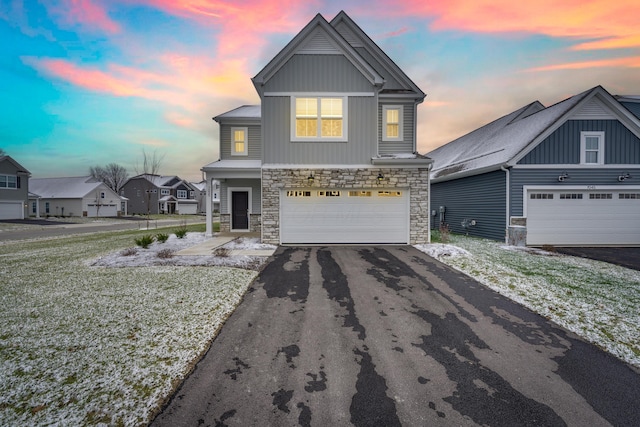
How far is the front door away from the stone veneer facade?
468 cm

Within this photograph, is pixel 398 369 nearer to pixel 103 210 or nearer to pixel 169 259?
pixel 169 259

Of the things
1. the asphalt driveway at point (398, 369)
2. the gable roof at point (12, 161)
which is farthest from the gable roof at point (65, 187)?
the asphalt driveway at point (398, 369)

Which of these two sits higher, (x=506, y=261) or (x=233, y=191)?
(x=233, y=191)

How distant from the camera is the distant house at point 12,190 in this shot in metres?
28.3

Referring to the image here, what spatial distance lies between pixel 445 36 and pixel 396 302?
51.7 feet

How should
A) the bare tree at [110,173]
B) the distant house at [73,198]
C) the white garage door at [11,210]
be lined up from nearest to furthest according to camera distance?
the white garage door at [11,210] < the distant house at [73,198] < the bare tree at [110,173]

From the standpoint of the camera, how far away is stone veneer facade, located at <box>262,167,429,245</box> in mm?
10711

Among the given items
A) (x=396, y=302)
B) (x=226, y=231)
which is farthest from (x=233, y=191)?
(x=396, y=302)

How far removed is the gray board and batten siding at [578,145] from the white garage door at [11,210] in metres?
45.9

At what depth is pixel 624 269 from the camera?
24.7ft

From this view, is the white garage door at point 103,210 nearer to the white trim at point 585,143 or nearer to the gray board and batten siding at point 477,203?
the gray board and batten siding at point 477,203

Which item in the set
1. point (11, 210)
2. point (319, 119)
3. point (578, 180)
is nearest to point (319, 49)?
point (319, 119)

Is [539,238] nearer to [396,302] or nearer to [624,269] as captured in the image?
[624,269]

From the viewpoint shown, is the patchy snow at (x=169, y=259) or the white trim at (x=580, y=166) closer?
the patchy snow at (x=169, y=259)
